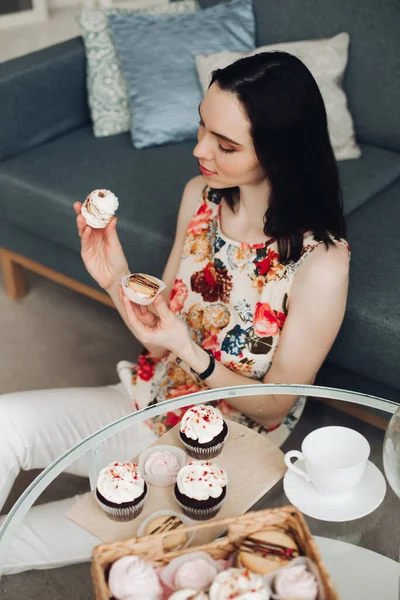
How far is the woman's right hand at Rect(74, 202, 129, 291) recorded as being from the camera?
150cm

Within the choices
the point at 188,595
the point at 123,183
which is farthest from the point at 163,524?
the point at 123,183

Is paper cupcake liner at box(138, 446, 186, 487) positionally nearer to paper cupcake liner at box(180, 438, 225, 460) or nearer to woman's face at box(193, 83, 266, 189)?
paper cupcake liner at box(180, 438, 225, 460)

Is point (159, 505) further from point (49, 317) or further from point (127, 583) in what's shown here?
point (49, 317)

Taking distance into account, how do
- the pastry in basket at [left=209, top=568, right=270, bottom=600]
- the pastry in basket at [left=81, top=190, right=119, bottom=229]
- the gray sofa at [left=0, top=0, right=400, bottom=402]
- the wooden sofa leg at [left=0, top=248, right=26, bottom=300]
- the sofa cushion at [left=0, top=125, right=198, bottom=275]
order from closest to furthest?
the pastry in basket at [left=209, top=568, right=270, bottom=600] < the pastry in basket at [left=81, top=190, right=119, bottom=229] < the gray sofa at [left=0, top=0, right=400, bottom=402] < the sofa cushion at [left=0, top=125, right=198, bottom=275] < the wooden sofa leg at [left=0, top=248, right=26, bottom=300]

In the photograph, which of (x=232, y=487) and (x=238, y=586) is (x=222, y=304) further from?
(x=238, y=586)

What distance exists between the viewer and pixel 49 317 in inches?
104

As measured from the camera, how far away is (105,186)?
2.30 m

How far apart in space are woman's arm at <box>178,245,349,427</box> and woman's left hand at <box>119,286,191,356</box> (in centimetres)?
3

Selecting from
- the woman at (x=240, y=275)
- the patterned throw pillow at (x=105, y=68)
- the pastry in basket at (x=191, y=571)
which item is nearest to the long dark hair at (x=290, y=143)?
the woman at (x=240, y=275)

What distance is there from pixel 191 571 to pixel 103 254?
79 centimetres

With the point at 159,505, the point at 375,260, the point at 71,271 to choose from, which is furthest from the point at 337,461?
the point at 71,271

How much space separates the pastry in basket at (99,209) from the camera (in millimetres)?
1429

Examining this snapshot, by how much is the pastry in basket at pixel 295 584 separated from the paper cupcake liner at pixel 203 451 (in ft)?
1.10

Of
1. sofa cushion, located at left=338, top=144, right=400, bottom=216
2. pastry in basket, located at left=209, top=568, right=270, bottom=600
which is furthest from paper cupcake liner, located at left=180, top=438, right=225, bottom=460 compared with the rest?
sofa cushion, located at left=338, top=144, right=400, bottom=216
